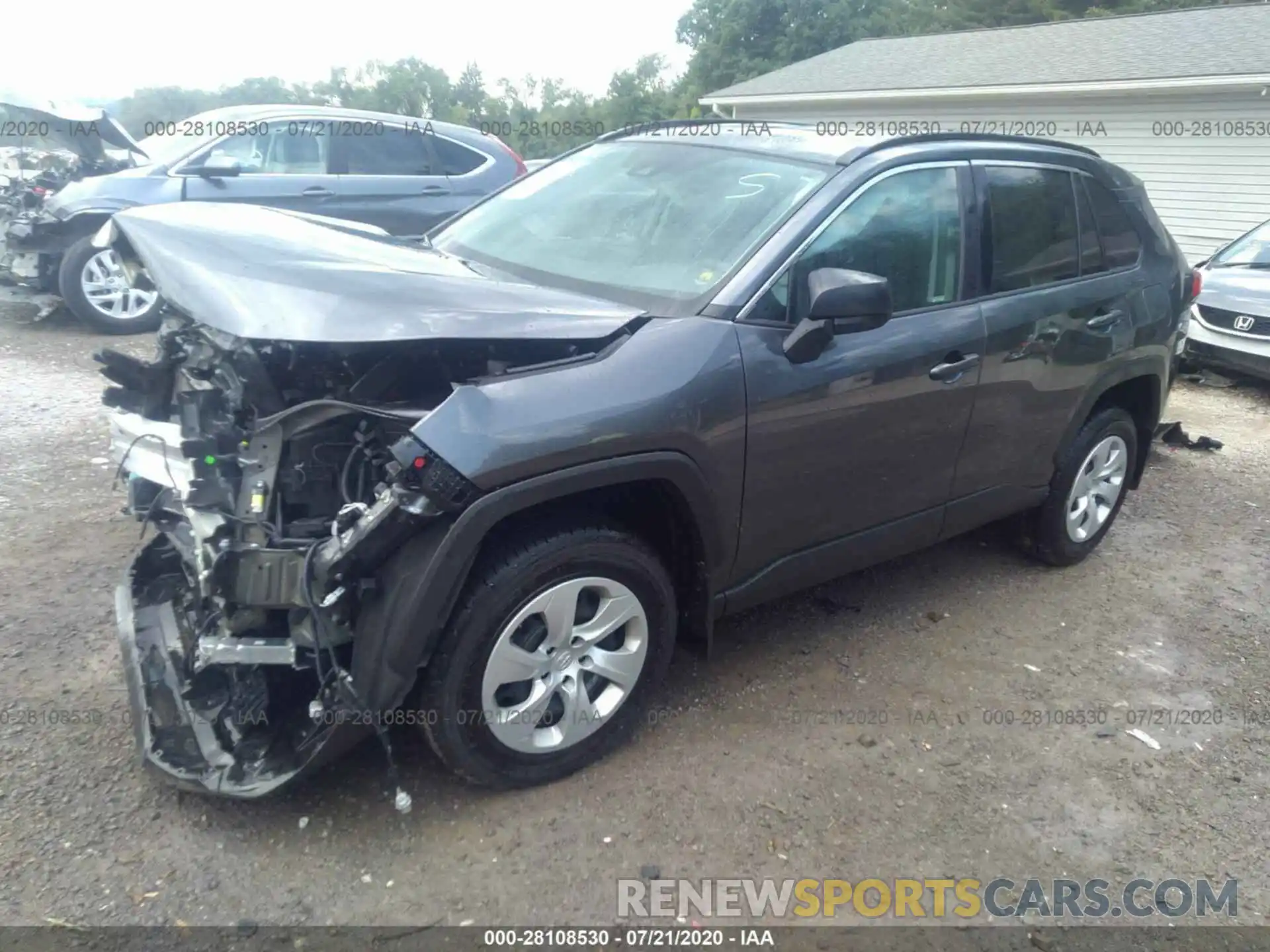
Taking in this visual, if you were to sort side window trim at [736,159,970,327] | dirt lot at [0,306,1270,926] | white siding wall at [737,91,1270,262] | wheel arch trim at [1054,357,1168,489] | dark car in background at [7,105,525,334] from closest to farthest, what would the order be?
dirt lot at [0,306,1270,926], side window trim at [736,159,970,327], wheel arch trim at [1054,357,1168,489], dark car in background at [7,105,525,334], white siding wall at [737,91,1270,262]

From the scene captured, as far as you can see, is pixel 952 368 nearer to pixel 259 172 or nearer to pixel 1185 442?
pixel 1185 442

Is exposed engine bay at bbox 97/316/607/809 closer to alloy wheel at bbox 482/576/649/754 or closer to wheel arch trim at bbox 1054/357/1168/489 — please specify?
alloy wheel at bbox 482/576/649/754

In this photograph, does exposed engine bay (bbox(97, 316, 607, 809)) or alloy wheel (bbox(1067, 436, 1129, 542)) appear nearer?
exposed engine bay (bbox(97, 316, 607, 809))

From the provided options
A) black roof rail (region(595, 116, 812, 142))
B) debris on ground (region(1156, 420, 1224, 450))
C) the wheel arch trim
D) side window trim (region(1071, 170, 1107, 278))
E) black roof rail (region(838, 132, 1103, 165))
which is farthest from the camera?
debris on ground (region(1156, 420, 1224, 450))

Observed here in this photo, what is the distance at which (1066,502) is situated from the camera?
4508 mm

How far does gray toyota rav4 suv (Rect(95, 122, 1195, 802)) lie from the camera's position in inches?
101

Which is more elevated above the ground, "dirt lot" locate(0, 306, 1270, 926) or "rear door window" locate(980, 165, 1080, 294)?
"rear door window" locate(980, 165, 1080, 294)

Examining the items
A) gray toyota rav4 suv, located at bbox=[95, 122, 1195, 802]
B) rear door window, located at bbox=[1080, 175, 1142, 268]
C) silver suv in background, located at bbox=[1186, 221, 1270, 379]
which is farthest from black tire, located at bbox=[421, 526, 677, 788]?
silver suv in background, located at bbox=[1186, 221, 1270, 379]

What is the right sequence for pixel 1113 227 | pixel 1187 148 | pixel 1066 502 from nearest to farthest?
1. pixel 1113 227
2. pixel 1066 502
3. pixel 1187 148

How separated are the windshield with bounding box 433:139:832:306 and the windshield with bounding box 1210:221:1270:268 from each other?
761 centimetres

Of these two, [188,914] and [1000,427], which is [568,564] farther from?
[1000,427]

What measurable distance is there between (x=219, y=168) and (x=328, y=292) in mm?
5922

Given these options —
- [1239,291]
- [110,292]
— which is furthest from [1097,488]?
[110,292]

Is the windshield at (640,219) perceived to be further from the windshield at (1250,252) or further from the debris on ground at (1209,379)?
the windshield at (1250,252)
